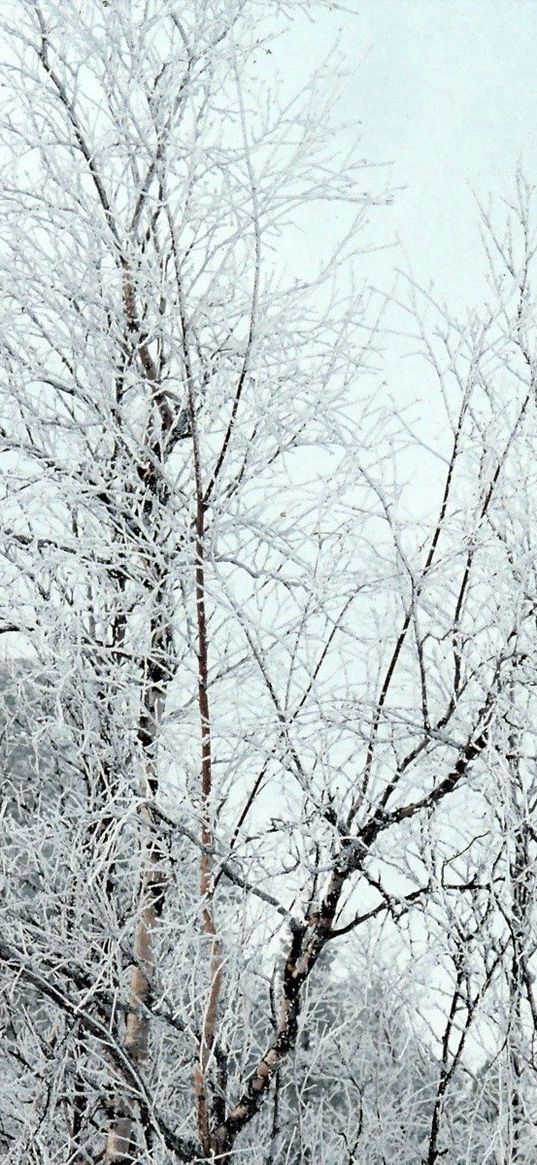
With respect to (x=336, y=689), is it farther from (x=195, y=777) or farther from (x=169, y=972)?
(x=169, y=972)

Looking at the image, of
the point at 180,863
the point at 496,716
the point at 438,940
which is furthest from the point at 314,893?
the point at 496,716

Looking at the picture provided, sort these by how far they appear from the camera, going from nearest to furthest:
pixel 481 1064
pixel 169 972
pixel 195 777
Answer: pixel 169 972 < pixel 195 777 < pixel 481 1064

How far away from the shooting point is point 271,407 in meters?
2.86

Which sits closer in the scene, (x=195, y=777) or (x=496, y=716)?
Answer: (x=496, y=716)

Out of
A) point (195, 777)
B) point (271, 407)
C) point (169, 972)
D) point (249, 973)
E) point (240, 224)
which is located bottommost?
point (169, 972)

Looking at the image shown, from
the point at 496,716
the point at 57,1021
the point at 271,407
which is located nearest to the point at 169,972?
the point at 496,716

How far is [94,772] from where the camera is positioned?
4309mm

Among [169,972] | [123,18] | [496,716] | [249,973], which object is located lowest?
[169,972]

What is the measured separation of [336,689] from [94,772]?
2.00 metres

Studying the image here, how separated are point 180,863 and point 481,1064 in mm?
1826

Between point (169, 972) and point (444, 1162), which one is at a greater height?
point (444, 1162)

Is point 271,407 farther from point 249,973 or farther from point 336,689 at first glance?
point 249,973

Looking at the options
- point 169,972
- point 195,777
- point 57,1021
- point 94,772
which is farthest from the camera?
point 57,1021

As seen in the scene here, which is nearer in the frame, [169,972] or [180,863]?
[169,972]
